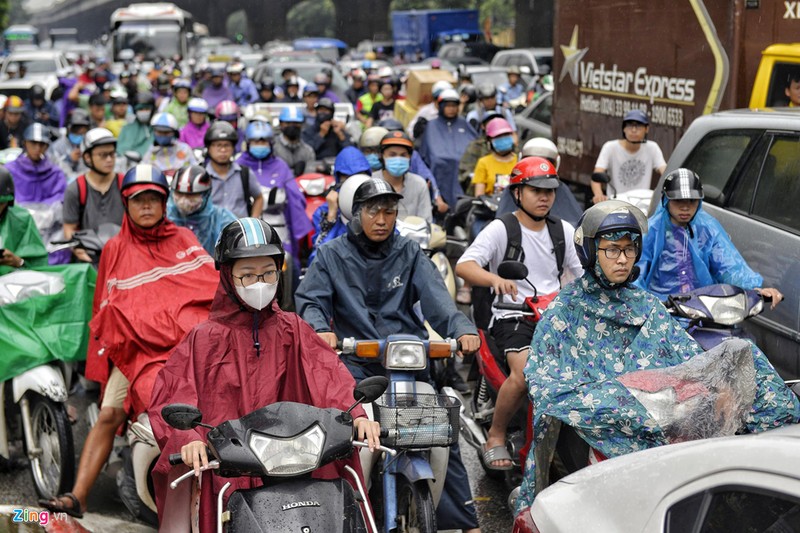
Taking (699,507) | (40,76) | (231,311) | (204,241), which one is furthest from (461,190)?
(40,76)

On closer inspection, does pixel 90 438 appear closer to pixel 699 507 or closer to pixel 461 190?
pixel 699 507

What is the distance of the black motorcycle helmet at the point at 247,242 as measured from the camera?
437cm

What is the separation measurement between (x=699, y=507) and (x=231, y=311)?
214 centimetres

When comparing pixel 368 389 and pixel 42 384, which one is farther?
pixel 42 384

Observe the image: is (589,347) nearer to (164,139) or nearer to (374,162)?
(374,162)

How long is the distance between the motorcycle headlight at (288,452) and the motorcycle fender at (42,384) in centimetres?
275

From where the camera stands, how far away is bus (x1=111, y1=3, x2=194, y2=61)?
33.5 meters

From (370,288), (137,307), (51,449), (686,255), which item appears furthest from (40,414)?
(686,255)

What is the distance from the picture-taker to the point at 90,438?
19.8 feet

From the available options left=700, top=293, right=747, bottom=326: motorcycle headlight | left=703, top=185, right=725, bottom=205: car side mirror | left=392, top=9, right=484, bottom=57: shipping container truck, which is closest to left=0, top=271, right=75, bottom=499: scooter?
left=700, top=293, right=747, bottom=326: motorcycle headlight

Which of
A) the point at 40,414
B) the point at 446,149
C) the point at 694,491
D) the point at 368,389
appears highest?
the point at 694,491

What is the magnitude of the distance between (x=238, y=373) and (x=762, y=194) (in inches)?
143

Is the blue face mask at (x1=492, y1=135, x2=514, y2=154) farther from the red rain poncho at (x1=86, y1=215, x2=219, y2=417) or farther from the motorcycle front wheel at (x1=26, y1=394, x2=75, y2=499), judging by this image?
the motorcycle front wheel at (x1=26, y1=394, x2=75, y2=499)

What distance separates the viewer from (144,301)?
596cm
